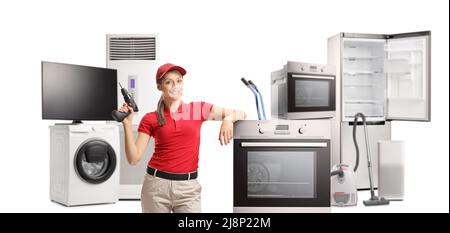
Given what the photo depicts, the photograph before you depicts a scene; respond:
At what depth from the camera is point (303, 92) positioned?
16.9 ft

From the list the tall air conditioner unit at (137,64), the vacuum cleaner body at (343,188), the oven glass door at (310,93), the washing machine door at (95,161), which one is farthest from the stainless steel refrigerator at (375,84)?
the washing machine door at (95,161)

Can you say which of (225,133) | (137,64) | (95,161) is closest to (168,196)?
(225,133)

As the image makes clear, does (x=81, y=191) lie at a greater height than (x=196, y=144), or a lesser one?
lesser

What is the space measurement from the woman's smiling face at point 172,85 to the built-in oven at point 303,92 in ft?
4.44

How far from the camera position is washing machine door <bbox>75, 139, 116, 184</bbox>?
17.3 ft

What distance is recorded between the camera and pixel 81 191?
17.4 feet

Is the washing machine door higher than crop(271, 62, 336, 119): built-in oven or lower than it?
lower

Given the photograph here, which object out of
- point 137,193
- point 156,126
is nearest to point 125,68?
point 137,193

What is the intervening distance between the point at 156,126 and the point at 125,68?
1.80 meters

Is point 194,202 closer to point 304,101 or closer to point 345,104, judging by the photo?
point 304,101

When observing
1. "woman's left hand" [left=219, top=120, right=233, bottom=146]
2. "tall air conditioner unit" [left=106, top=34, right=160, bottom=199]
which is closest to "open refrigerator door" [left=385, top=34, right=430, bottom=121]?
"tall air conditioner unit" [left=106, top=34, right=160, bottom=199]

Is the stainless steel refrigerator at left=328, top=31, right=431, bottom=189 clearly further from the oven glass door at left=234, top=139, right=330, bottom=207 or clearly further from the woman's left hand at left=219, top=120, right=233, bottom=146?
the woman's left hand at left=219, top=120, right=233, bottom=146

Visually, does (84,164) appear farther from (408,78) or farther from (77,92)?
(408,78)

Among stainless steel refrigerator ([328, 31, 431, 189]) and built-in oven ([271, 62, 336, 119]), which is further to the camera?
stainless steel refrigerator ([328, 31, 431, 189])
